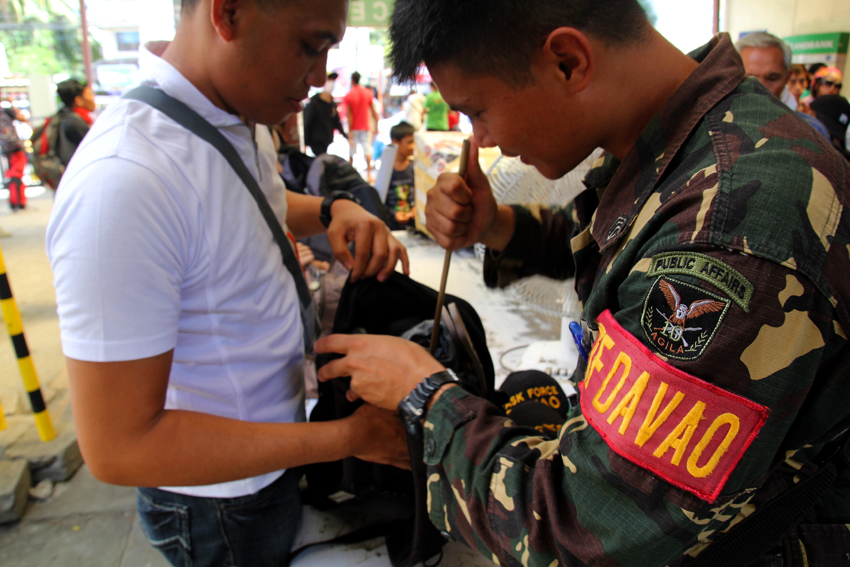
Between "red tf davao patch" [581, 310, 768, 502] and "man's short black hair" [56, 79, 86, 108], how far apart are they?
233 inches

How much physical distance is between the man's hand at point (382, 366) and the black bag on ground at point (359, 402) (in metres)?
0.11

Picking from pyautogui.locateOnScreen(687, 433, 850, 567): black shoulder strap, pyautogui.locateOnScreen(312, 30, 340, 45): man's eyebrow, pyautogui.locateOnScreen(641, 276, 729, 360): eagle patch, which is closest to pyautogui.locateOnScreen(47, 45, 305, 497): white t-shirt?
pyautogui.locateOnScreen(312, 30, 340, 45): man's eyebrow

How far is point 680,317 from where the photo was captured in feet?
2.05

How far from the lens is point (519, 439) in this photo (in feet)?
2.86

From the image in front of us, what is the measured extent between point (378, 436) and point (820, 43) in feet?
22.8

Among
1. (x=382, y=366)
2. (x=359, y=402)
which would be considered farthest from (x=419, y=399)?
(x=359, y=402)

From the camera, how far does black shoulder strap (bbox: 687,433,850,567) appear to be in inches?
29.5

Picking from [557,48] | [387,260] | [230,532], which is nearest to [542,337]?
[387,260]

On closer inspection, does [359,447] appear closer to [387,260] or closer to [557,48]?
[387,260]

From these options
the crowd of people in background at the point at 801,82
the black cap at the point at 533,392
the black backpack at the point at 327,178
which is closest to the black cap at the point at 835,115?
the crowd of people in background at the point at 801,82

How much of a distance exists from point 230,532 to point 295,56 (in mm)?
1049

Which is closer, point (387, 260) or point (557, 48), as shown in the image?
point (557, 48)


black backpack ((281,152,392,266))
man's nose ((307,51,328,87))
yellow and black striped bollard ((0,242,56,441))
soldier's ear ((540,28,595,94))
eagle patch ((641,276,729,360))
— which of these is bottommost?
yellow and black striped bollard ((0,242,56,441))

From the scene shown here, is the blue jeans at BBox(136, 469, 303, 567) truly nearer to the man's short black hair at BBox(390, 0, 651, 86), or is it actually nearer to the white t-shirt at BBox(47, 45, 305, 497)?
the white t-shirt at BBox(47, 45, 305, 497)
